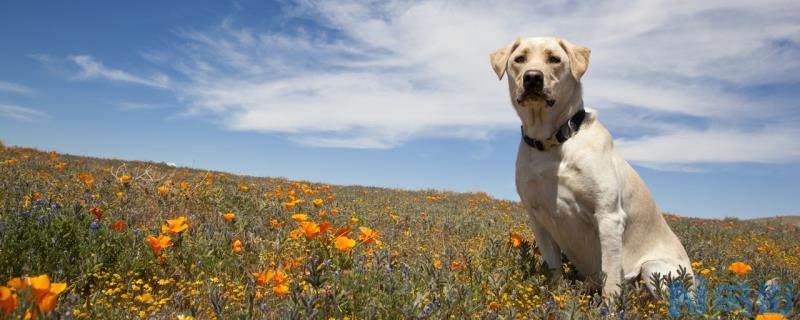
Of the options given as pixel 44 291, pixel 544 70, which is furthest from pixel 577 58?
pixel 44 291

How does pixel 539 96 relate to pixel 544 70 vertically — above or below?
below

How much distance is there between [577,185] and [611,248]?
60 cm

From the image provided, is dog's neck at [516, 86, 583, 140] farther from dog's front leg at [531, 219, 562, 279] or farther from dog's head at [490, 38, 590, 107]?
dog's front leg at [531, 219, 562, 279]

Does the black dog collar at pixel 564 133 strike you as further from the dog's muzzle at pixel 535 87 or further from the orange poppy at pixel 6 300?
the orange poppy at pixel 6 300

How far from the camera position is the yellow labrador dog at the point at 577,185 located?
4289 millimetres

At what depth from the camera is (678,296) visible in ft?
11.9

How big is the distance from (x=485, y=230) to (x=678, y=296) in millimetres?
4816

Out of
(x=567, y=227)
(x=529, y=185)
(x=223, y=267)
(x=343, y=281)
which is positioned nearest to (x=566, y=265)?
(x=567, y=227)

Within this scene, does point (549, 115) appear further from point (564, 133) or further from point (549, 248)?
point (549, 248)

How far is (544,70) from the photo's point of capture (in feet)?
15.3

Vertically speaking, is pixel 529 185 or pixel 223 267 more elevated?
pixel 529 185

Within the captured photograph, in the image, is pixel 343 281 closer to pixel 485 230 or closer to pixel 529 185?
pixel 529 185

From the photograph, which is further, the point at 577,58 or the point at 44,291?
the point at 577,58

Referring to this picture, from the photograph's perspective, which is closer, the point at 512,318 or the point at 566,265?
the point at 512,318
